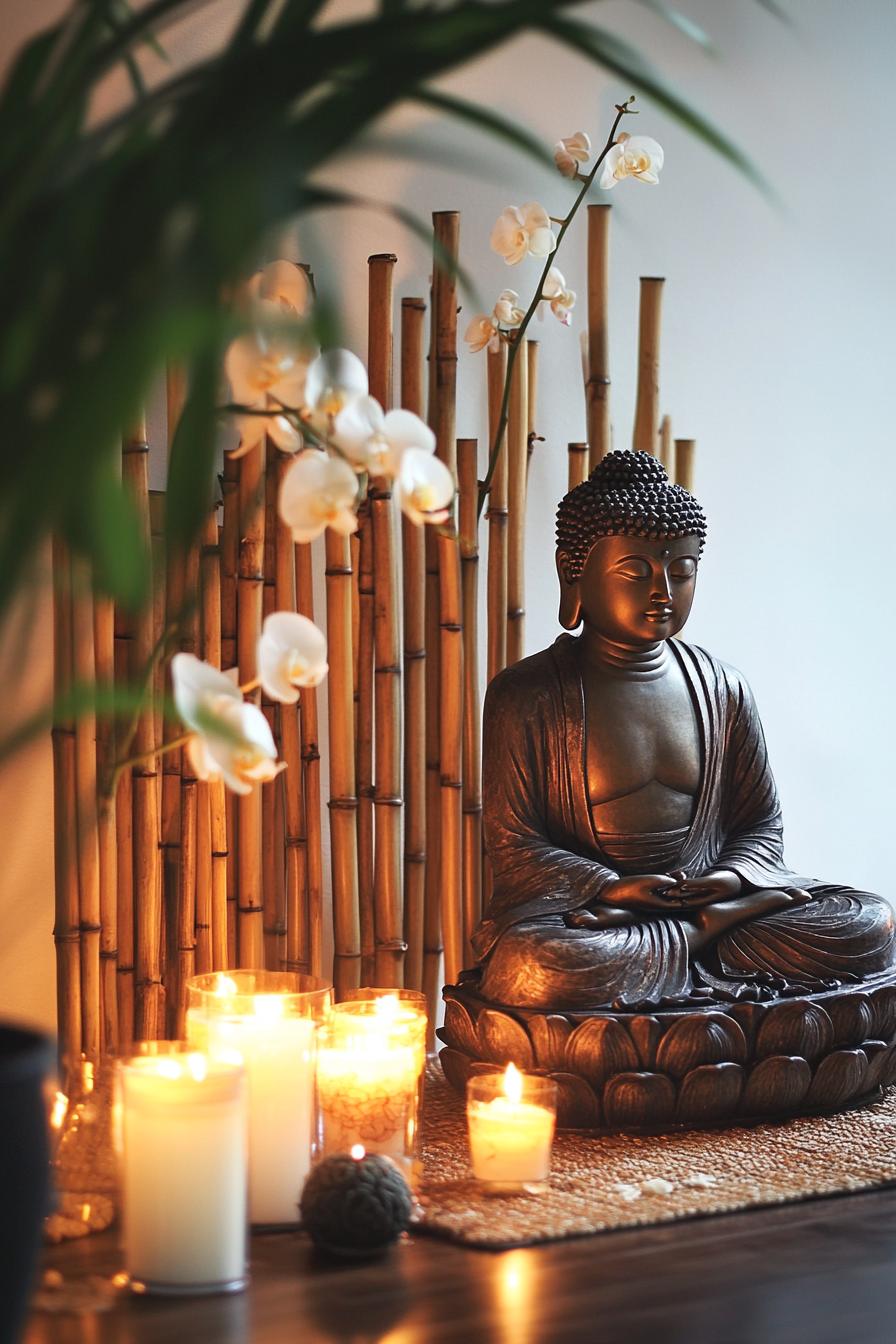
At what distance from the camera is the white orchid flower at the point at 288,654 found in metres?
1.07

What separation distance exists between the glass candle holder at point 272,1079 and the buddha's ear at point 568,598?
2.60ft

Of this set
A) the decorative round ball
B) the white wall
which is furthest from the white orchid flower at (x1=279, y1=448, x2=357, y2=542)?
the white wall

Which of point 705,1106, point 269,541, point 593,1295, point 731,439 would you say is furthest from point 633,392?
point 593,1295

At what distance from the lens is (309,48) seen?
22.1 inches

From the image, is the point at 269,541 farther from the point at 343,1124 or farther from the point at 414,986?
the point at 343,1124

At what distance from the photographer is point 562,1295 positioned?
3.56 feet

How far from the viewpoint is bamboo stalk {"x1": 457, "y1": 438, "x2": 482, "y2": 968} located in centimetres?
207

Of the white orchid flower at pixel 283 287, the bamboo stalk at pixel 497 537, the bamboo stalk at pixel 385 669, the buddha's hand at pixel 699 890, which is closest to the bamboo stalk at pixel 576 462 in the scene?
the bamboo stalk at pixel 497 537

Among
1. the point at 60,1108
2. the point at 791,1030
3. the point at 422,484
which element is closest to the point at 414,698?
the point at 791,1030

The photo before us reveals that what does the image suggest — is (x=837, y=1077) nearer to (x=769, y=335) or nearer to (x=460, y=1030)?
(x=460, y=1030)

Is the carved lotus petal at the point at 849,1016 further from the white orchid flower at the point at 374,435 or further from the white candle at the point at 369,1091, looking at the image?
the white orchid flower at the point at 374,435

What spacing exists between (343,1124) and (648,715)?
28.5 inches

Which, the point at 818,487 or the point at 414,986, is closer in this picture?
the point at 414,986

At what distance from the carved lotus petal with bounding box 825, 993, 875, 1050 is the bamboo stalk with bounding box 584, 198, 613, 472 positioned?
0.86m
